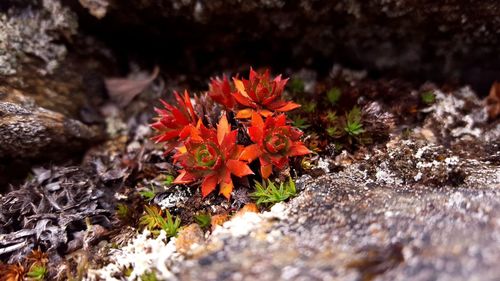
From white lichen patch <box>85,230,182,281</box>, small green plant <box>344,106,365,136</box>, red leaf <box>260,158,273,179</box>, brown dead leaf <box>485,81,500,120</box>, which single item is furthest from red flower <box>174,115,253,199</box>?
brown dead leaf <box>485,81,500,120</box>

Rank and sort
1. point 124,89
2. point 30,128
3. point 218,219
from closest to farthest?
point 218,219 → point 30,128 → point 124,89

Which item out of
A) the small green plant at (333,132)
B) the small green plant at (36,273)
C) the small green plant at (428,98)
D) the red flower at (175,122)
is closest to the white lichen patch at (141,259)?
the small green plant at (36,273)

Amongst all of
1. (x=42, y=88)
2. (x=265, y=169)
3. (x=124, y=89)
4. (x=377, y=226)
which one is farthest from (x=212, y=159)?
(x=42, y=88)

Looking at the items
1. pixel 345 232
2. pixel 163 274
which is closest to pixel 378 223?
pixel 345 232

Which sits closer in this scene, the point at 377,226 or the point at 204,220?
the point at 377,226

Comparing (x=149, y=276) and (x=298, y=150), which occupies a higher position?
(x=298, y=150)

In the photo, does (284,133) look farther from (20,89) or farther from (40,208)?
(20,89)

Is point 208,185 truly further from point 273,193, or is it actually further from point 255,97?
point 255,97
